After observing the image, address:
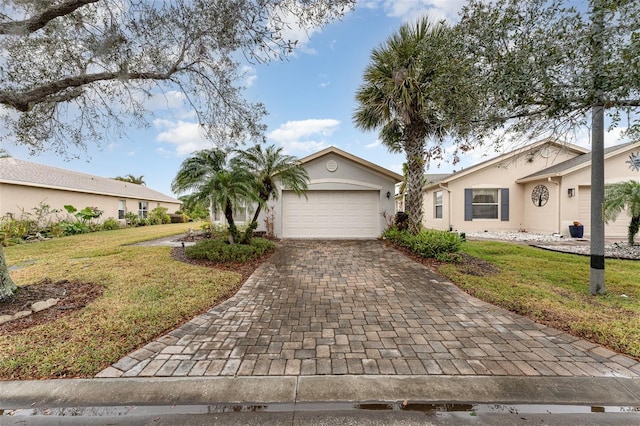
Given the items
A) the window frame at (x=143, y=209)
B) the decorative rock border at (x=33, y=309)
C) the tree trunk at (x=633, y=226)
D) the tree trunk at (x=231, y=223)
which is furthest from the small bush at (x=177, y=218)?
the tree trunk at (x=633, y=226)

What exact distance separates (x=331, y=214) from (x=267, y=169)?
4104 millimetres

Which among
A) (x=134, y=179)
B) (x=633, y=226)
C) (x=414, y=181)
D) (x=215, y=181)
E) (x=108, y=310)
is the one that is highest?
(x=134, y=179)

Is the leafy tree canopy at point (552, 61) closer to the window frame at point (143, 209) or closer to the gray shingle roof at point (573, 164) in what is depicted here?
the gray shingle roof at point (573, 164)

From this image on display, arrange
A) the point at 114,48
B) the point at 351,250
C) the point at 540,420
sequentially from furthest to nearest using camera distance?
the point at 351,250 → the point at 114,48 → the point at 540,420

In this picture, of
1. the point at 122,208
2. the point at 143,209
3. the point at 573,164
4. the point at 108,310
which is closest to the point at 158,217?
the point at 143,209

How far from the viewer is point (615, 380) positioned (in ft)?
8.66

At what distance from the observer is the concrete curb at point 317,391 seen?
240 centimetres

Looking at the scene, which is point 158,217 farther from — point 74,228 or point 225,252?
point 225,252

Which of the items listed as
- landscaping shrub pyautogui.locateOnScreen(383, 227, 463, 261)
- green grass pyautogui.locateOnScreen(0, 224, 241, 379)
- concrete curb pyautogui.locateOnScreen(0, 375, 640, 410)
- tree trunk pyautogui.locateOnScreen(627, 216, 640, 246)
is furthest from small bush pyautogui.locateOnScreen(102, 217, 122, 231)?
tree trunk pyautogui.locateOnScreen(627, 216, 640, 246)

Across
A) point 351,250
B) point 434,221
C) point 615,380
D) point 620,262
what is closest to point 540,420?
point 615,380

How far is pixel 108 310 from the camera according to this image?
4219 millimetres

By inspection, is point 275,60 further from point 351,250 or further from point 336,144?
point 336,144

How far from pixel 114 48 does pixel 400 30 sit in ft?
27.2

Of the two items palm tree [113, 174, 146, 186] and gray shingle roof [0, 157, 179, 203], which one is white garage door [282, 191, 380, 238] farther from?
palm tree [113, 174, 146, 186]
